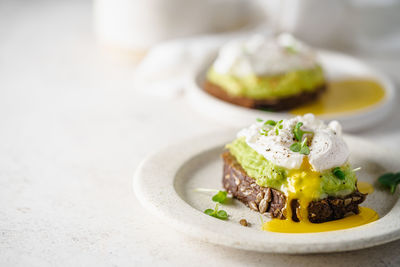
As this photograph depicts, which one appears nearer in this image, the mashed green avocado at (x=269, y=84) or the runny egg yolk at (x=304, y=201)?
the runny egg yolk at (x=304, y=201)

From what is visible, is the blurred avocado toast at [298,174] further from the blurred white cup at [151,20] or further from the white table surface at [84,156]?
the blurred white cup at [151,20]

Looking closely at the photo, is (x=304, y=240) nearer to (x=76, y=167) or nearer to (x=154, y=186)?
(x=154, y=186)

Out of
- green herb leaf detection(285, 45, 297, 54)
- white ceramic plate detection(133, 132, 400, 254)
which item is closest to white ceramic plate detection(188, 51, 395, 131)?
white ceramic plate detection(133, 132, 400, 254)

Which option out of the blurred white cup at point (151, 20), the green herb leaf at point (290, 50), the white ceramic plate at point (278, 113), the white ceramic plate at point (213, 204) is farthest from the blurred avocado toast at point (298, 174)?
the blurred white cup at point (151, 20)

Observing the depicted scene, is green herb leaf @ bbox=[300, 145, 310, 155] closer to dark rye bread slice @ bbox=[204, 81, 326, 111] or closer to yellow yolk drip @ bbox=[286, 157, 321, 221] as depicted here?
yellow yolk drip @ bbox=[286, 157, 321, 221]

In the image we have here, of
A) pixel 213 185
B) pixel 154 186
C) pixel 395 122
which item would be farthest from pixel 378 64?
pixel 154 186

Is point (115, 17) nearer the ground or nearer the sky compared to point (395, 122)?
nearer the sky
